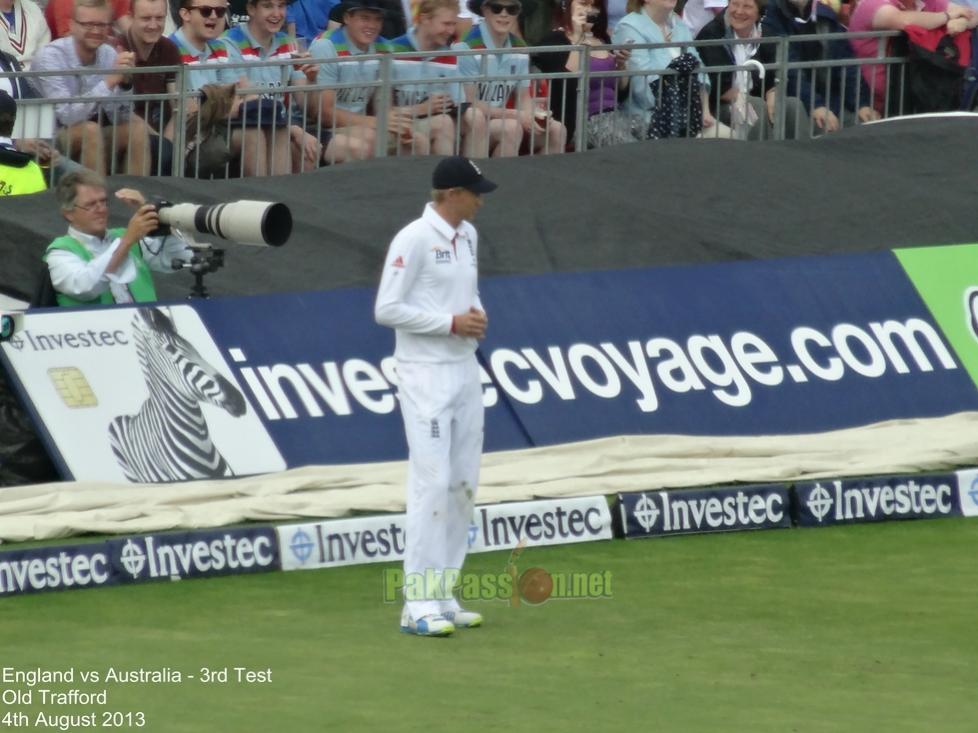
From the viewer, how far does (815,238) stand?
14461 mm

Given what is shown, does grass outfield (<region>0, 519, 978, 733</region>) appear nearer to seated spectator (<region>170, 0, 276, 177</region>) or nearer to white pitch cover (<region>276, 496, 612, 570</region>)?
white pitch cover (<region>276, 496, 612, 570</region>)

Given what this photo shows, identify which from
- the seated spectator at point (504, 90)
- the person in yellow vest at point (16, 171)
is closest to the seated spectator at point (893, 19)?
the seated spectator at point (504, 90)

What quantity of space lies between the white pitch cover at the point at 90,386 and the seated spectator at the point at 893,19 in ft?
23.8

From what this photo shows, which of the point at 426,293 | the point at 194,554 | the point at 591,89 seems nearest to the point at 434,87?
the point at 591,89

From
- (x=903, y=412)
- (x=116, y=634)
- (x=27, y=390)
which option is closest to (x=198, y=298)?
(x=27, y=390)

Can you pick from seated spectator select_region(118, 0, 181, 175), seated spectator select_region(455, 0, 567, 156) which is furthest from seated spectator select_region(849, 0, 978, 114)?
seated spectator select_region(118, 0, 181, 175)

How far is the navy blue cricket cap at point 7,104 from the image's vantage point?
11.9 meters

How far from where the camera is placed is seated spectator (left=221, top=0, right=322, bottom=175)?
45.4 ft

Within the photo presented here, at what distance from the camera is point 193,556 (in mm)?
9992

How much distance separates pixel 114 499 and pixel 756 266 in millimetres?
4623

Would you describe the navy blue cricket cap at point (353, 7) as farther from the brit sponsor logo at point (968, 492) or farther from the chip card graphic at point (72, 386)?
the brit sponsor logo at point (968, 492)

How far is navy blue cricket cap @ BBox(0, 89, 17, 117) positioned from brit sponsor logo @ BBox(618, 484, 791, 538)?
13.1 ft

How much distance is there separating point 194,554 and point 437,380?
6.08 feet

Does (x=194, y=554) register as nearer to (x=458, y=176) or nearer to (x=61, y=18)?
(x=458, y=176)
